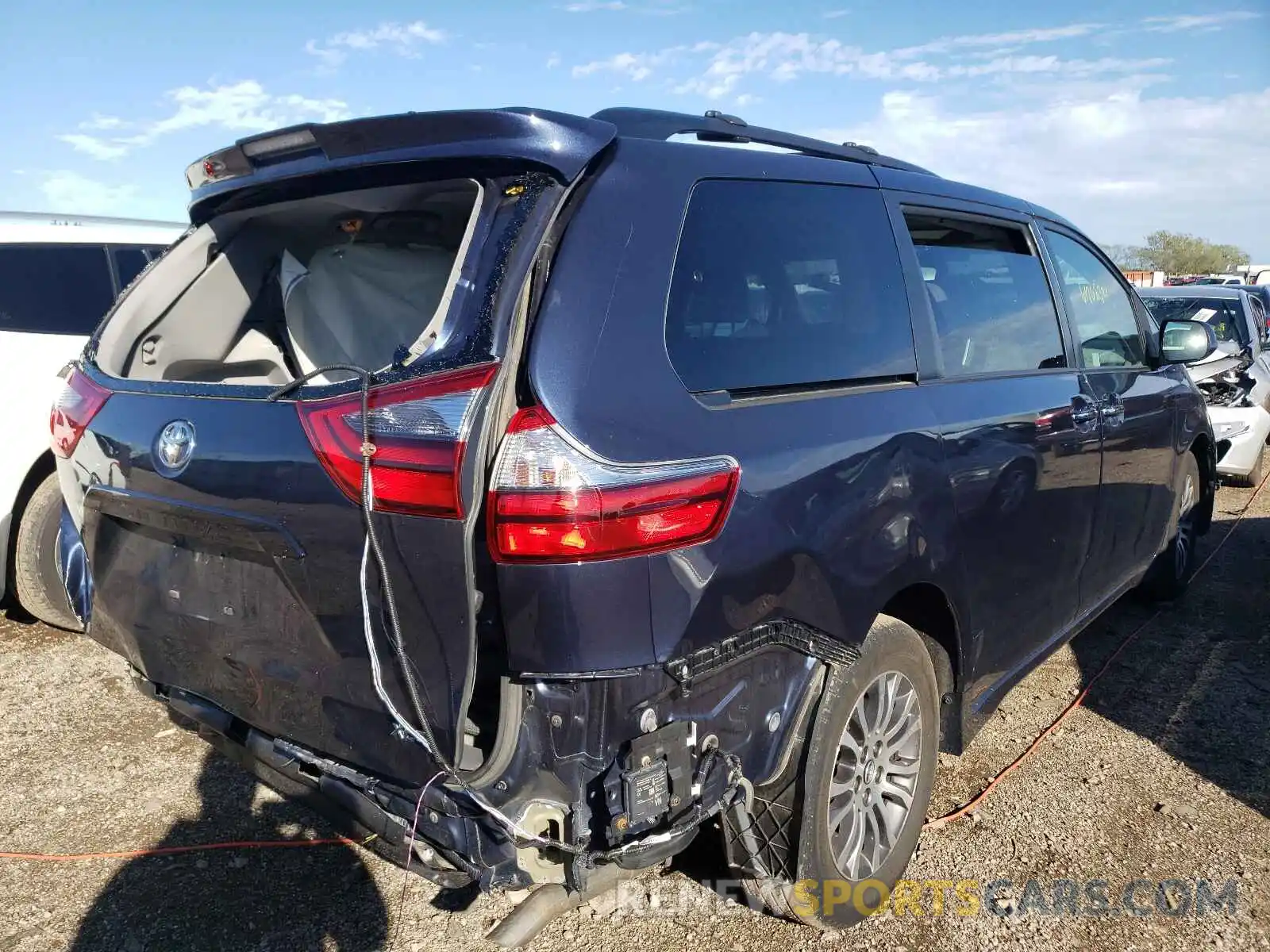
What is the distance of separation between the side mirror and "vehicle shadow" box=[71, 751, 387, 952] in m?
4.17

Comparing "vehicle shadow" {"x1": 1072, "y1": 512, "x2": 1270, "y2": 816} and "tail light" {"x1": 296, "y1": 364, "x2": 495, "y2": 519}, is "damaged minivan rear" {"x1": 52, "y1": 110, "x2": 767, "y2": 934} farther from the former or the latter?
"vehicle shadow" {"x1": 1072, "y1": 512, "x2": 1270, "y2": 816}

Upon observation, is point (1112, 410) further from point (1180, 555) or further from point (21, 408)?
point (21, 408)

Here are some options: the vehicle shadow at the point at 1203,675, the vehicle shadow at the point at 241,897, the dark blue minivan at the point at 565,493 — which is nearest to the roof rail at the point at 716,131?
the dark blue minivan at the point at 565,493

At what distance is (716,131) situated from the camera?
2396mm

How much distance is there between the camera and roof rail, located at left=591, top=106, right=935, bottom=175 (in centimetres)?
222

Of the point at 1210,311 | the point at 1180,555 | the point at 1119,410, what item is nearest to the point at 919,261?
the point at 1119,410

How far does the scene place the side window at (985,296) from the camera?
2889mm

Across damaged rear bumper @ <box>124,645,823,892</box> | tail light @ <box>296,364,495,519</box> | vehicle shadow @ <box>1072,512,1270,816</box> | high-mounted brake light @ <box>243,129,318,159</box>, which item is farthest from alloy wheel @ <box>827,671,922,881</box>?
high-mounted brake light @ <box>243,129,318,159</box>

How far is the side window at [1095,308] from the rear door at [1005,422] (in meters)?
0.23

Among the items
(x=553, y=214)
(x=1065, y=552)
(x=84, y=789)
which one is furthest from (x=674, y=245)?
(x=84, y=789)

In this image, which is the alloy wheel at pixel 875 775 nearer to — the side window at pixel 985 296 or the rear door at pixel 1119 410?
the side window at pixel 985 296

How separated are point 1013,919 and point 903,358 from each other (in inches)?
64.9

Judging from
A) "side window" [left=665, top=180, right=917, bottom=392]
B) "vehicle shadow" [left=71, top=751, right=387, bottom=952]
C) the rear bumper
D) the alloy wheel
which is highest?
"side window" [left=665, top=180, right=917, bottom=392]

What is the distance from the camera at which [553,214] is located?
1.90 m
